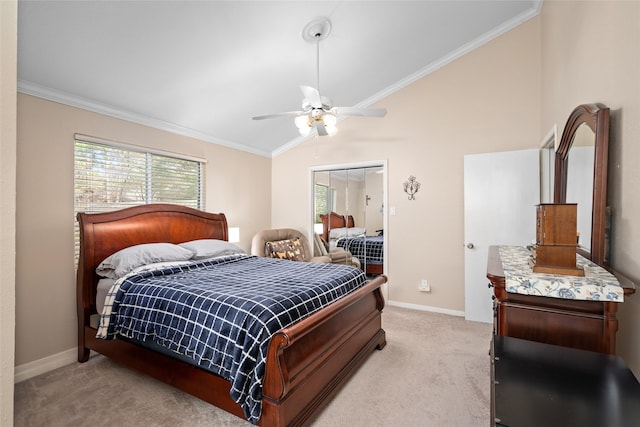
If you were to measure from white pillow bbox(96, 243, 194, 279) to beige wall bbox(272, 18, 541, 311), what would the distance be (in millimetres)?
2734

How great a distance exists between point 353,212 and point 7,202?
4116 mm

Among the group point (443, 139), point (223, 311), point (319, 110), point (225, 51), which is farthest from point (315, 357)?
point (443, 139)

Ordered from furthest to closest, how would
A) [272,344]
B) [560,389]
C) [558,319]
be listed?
1. [272,344]
2. [558,319]
3. [560,389]

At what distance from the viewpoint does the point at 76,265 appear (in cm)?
274

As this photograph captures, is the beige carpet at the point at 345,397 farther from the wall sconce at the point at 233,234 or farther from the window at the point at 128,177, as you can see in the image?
the wall sconce at the point at 233,234

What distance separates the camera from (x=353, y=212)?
14.9ft

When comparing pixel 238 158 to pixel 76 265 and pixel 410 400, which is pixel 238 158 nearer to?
pixel 76 265

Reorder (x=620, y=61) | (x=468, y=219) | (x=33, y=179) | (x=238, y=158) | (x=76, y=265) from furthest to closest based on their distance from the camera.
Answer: (x=238, y=158), (x=468, y=219), (x=76, y=265), (x=33, y=179), (x=620, y=61)

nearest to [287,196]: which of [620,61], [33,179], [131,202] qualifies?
[131,202]

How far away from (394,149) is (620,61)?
2.80m

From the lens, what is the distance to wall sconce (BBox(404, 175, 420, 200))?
3.99 m

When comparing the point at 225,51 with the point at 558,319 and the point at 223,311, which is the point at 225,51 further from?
the point at 558,319

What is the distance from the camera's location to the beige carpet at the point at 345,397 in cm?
189

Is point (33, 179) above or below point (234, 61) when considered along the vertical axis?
below
